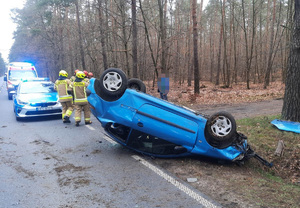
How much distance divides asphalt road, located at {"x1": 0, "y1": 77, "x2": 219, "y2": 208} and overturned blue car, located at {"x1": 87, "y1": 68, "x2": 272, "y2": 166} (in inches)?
20.7

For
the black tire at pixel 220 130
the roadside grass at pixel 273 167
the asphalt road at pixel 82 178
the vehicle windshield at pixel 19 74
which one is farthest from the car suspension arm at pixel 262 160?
the vehicle windshield at pixel 19 74

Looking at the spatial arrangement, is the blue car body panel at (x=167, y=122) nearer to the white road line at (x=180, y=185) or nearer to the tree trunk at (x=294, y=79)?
the white road line at (x=180, y=185)

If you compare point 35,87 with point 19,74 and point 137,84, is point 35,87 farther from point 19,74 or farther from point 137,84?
point 19,74

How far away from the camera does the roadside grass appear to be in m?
3.35

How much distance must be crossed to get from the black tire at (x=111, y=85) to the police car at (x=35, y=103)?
508cm

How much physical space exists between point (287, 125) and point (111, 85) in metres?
4.72

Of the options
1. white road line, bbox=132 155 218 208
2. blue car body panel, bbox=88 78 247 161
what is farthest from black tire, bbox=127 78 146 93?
white road line, bbox=132 155 218 208

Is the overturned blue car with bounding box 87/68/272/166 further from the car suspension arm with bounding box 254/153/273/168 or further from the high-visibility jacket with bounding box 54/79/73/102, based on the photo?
the high-visibility jacket with bounding box 54/79/73/102

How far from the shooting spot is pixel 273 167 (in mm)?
4938

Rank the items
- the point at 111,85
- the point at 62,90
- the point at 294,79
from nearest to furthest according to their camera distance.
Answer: the point at 111,85
the point at 294,79
the point at 62,90

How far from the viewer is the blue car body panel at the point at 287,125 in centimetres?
607

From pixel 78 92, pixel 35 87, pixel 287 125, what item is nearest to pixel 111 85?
pixel 78 92

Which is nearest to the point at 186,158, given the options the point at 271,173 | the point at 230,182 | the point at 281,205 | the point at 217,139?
the point at 217,139

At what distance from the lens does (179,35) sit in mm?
15258
